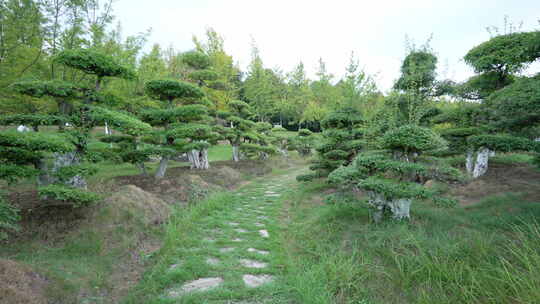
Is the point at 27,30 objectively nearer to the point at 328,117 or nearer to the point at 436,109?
the point at 328,117

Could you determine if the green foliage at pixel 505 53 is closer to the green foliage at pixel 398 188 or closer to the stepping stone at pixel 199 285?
the green foliage at pixel 398 188

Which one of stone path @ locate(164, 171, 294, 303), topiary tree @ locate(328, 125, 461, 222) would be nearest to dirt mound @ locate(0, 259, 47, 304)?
stone path @ locate(164, 171, 294, 303)

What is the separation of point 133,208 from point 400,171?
527 centimetres

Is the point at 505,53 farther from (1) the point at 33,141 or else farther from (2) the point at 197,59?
(2) the point at 197,59

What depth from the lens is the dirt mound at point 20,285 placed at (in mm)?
2049

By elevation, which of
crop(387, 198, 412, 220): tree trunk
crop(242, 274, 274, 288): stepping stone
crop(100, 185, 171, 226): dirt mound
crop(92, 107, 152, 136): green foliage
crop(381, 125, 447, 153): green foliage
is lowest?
crop(242, 274, 274, 288): stepping stone

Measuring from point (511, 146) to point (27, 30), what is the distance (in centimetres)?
1288

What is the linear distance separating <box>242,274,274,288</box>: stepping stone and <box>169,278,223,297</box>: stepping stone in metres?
0.33

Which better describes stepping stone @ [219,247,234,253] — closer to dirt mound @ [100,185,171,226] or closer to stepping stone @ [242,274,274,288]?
stepping stone @ [242,274,274,288]

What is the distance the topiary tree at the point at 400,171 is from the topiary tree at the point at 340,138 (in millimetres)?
2188

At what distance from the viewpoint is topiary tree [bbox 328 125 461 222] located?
3.79 metres

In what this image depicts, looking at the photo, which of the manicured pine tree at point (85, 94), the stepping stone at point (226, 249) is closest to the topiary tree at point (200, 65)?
the manicured pine tree at point (85, 94)

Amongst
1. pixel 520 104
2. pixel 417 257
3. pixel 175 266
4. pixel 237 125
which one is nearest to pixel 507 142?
pixel 520 104

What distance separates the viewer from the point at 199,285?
2.78 m
